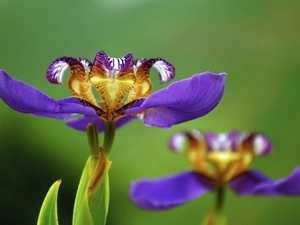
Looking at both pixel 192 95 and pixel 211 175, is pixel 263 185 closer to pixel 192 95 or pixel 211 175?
pixel 211 175

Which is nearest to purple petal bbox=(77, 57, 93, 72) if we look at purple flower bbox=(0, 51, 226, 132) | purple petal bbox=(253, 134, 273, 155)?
purple flower bbox=(0, 51, 226, 132)

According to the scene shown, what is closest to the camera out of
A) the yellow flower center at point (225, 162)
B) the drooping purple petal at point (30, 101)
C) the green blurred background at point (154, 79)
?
the drooping purple petal at point (30, 101)

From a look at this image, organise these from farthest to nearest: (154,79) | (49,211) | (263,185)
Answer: (154,79) < (263,185) < (49,211)

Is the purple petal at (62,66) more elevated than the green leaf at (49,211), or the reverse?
the purple petal at (62,66)

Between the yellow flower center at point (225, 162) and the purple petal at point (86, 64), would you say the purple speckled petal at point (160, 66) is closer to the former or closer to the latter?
the purple petal at point (86, 64)

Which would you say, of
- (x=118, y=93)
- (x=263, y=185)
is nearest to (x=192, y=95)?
(x=118, y=93)

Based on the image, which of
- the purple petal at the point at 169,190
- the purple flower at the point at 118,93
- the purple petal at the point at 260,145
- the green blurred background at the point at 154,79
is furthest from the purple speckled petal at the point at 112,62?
the green blurred background at the point at 154,79
